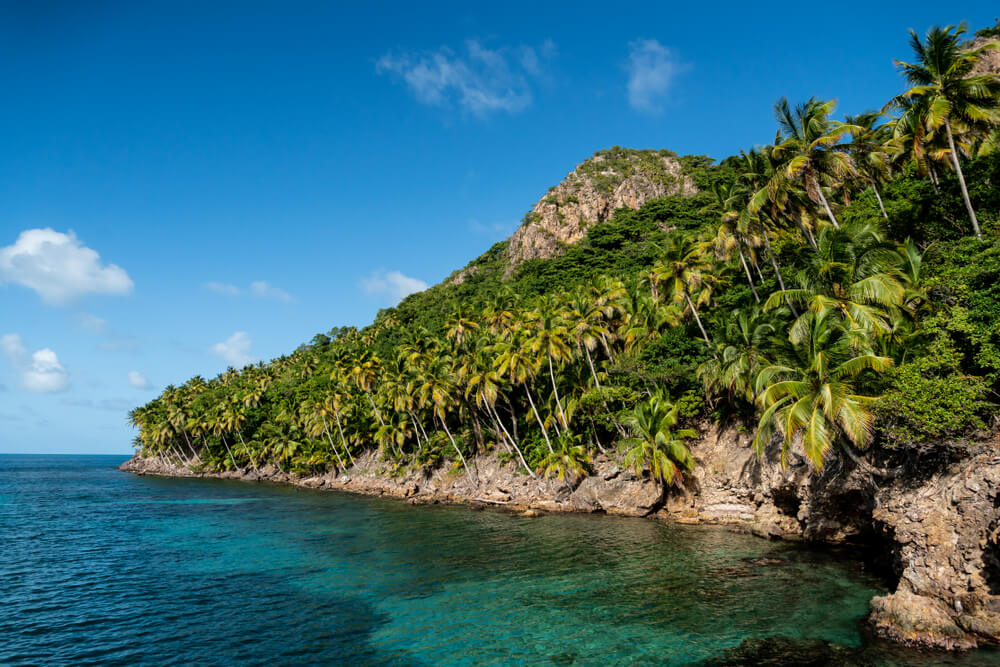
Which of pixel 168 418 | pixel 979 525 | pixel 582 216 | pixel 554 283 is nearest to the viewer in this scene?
pixel 979 525

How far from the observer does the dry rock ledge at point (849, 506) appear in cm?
1483

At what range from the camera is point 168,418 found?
94312 mm

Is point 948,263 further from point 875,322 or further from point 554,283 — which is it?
point 554,283

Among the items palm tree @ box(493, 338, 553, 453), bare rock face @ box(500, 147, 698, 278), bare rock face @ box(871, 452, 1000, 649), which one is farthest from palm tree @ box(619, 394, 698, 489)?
bare rock face @ box(500, 147, 698, 278)

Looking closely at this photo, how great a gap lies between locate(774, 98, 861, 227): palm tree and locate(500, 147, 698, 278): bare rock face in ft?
251

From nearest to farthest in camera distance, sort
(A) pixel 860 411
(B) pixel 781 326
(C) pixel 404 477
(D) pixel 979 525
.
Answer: (D) pixel 979 525 → (A) pixel 860 411 → (B) pixel 781 326 → (C) pixel 404 477

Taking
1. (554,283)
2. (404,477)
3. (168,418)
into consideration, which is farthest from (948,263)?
(168,418)

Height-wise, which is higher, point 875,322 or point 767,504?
point 875,322

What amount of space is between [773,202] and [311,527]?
40.1 m

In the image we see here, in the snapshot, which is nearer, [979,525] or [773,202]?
[979,525]

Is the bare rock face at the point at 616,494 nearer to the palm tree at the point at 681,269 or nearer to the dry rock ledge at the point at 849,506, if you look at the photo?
the dry rock ledge at the point at 849,506

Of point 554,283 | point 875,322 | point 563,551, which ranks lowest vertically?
point 563,551

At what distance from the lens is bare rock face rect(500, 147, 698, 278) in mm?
109562

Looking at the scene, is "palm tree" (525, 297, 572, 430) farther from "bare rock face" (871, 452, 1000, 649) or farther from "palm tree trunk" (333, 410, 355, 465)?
"palm tree trunk" (333, 410, 355, 465)
